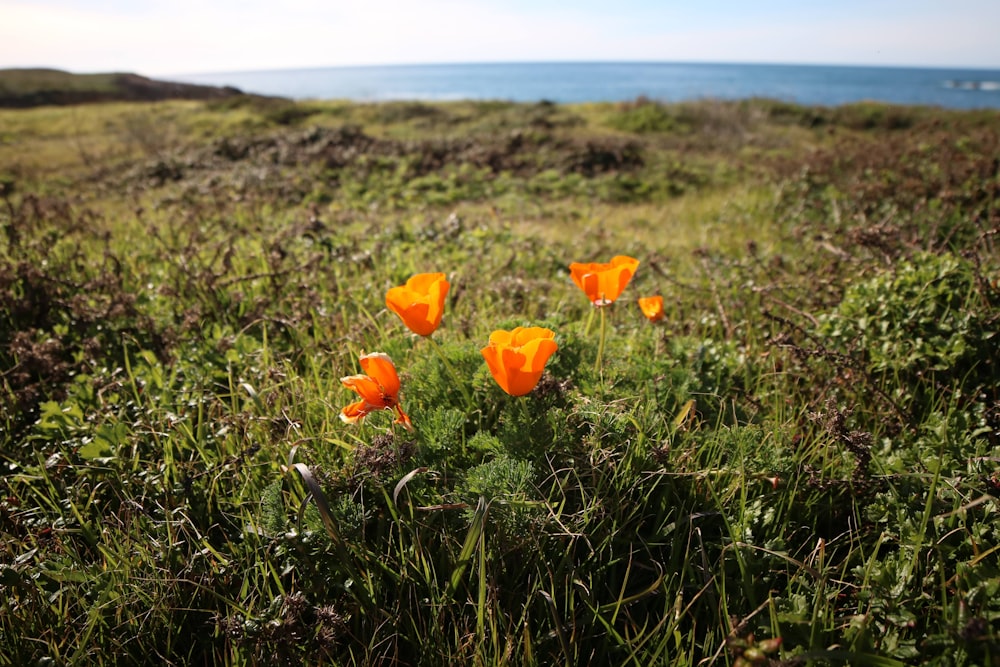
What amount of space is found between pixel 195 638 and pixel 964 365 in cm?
307

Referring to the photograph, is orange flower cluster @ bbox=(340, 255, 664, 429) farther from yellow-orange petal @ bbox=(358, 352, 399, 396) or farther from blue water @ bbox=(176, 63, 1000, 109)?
blue water @ bbox=(176, 63, 1000, 109)

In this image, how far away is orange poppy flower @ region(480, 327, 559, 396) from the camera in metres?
1.43

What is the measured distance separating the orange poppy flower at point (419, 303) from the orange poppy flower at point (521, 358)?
25 cm

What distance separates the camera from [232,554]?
1.67 metres

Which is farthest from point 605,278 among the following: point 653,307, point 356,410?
point 356,410

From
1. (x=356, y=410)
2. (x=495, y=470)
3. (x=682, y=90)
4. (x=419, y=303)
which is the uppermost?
(x=682, y=90)

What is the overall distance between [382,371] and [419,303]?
232 mm

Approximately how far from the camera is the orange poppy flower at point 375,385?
1549mm

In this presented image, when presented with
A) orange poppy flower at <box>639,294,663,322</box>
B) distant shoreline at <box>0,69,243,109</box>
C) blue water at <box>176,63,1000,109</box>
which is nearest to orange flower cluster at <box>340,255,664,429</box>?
orange poppy flower at <box>639,294,663,322</box>

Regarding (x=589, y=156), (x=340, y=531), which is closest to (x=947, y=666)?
(x=340, y=531)

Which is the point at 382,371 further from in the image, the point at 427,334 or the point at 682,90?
the point at 682,90

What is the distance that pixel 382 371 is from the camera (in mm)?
1557

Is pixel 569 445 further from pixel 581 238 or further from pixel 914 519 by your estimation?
pixel 581 238

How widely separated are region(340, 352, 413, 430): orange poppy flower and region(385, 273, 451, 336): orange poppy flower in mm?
148
